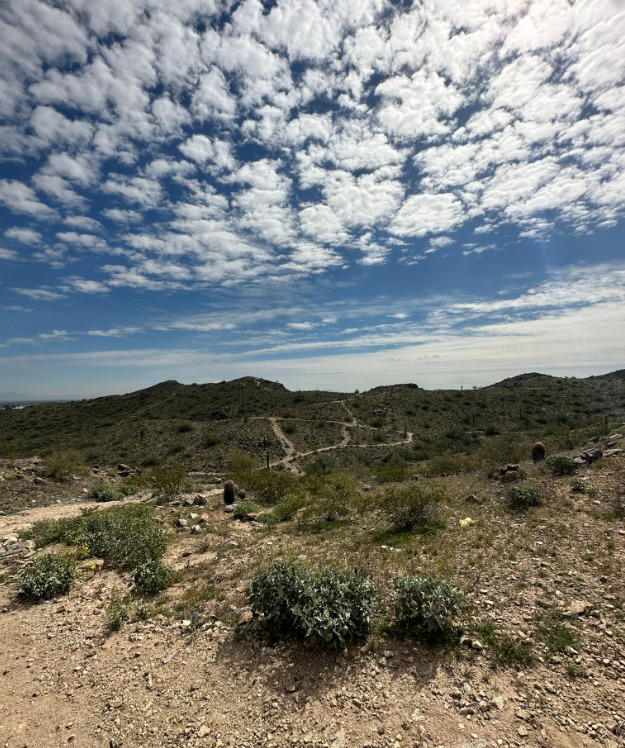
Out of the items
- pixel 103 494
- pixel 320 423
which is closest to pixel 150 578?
pixel 103 494

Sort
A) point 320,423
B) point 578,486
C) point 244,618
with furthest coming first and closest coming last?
point 320,423 < point 578,486 < point 244,618

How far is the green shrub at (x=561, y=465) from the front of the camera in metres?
14.2

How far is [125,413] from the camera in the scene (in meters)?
67.4

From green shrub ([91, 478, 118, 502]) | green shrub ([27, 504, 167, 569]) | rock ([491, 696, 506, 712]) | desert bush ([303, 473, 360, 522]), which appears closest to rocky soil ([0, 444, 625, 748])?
rock ([491, 696, 506, 712])

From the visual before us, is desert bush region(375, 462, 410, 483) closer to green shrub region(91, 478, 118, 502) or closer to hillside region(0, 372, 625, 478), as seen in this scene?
hillside region(0, 372, 625, 478)

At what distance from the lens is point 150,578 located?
8258 millimetres

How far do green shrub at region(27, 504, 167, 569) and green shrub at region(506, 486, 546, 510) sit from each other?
11.8m

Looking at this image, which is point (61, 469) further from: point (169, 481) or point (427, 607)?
point (427, 607)

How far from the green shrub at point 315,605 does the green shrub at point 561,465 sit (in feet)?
40.3

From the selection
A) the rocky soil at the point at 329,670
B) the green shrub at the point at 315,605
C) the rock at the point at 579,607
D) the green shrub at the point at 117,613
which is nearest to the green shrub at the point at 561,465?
the rocky soil at the point at 329,670

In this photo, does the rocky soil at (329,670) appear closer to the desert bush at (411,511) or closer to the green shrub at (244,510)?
the desert bush at (411,511)

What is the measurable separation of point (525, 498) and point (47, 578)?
14.0 m

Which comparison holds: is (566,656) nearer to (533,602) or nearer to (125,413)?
(533,602)

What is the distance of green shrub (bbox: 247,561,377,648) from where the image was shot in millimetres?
5594
